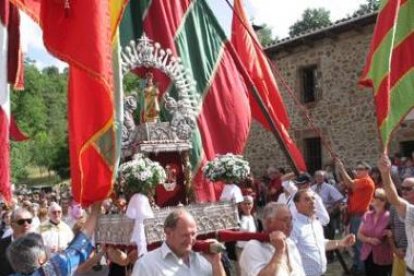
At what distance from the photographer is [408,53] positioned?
20.0 ft

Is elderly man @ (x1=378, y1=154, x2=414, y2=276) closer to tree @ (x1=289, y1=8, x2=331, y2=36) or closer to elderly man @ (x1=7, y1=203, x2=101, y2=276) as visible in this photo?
elderly man @ (x1=7, y1=203, x2=101, y2=276)

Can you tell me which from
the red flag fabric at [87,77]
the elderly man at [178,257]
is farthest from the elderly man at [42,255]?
the red flag fabric at [87,77]

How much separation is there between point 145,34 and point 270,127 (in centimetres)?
245

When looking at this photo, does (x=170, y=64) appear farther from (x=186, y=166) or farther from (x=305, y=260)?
(x=305, y=260)

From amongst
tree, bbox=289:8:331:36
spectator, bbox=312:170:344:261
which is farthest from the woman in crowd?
tree, bbox=289:8:331:36

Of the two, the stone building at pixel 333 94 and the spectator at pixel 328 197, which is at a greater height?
the stone building at pixel 333 94

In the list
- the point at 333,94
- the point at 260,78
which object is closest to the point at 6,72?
the point at 260,78

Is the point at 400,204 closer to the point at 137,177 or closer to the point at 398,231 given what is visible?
the point at 398,231

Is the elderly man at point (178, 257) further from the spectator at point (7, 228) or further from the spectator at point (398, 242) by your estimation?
the spectator at point (398, 242)

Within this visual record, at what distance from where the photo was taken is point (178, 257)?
3.50 metres

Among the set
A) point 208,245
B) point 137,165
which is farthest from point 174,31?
point 208,245

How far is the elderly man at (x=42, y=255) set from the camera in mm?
3254

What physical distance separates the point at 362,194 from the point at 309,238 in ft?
13.1

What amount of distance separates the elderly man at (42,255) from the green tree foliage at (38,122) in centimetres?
2389
